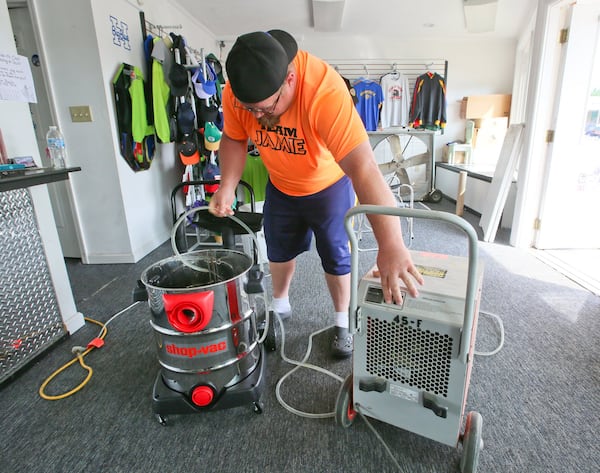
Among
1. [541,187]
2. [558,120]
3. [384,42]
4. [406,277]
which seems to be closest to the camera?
[406,277]

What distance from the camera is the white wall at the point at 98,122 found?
230 cm

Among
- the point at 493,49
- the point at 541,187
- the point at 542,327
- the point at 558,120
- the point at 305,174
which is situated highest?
the point at 493,49

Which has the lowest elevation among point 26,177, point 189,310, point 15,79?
point 189,310

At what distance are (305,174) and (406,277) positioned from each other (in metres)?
0.57

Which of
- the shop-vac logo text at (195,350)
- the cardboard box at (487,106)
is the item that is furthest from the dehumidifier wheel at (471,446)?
the cardboard box at (487,106)

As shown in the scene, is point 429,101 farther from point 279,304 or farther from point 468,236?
point 468,236

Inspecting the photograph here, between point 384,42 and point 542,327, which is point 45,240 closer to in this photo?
point 542,327

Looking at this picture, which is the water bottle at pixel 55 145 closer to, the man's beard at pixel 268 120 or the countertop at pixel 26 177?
the countertop at pixel 26 177

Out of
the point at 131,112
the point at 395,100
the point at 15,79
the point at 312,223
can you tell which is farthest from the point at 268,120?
the point at 395,100

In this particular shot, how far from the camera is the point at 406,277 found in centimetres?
83

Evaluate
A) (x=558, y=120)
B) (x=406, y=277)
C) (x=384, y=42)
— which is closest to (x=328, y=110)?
(x=406, y=277)

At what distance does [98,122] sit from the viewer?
2473 mm

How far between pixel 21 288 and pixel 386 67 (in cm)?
530

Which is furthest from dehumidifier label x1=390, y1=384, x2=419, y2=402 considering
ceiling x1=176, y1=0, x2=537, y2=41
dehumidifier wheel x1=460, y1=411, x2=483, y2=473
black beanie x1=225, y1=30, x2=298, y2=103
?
ceiling x1=176, y1=0, x2=537, y2=41
